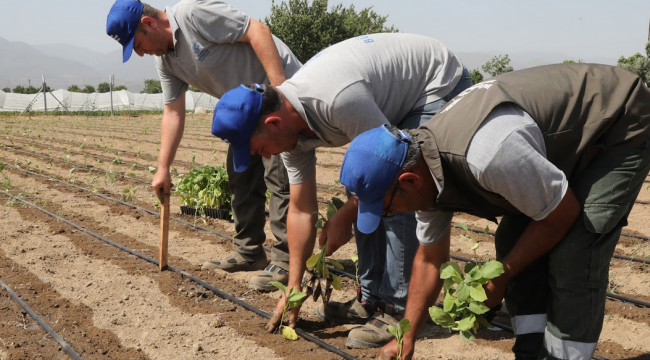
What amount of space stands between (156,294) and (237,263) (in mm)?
551

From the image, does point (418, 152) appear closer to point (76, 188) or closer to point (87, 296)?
point (87, 296)

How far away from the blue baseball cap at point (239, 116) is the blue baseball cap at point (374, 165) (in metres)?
0.55

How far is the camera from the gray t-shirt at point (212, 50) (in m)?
2.98

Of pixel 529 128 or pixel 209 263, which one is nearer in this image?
pixel 529 128

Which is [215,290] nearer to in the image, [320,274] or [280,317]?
[280,317]

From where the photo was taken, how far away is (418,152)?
1713mm

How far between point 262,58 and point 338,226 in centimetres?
97

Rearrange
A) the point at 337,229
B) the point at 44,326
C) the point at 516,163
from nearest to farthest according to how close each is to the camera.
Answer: the point at 516,163 → the point at 337,229 → the point at 44,326

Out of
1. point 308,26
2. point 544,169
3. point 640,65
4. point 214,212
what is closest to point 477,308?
point 544,169

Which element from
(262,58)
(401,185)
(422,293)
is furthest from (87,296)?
(401,185)

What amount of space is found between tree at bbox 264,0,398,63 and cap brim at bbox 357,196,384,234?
101 ft

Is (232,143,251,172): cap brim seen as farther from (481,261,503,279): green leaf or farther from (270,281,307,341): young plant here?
(481,261,503,279): green leaf

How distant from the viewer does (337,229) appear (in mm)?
2422

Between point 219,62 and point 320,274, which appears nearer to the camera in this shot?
point 320,274
